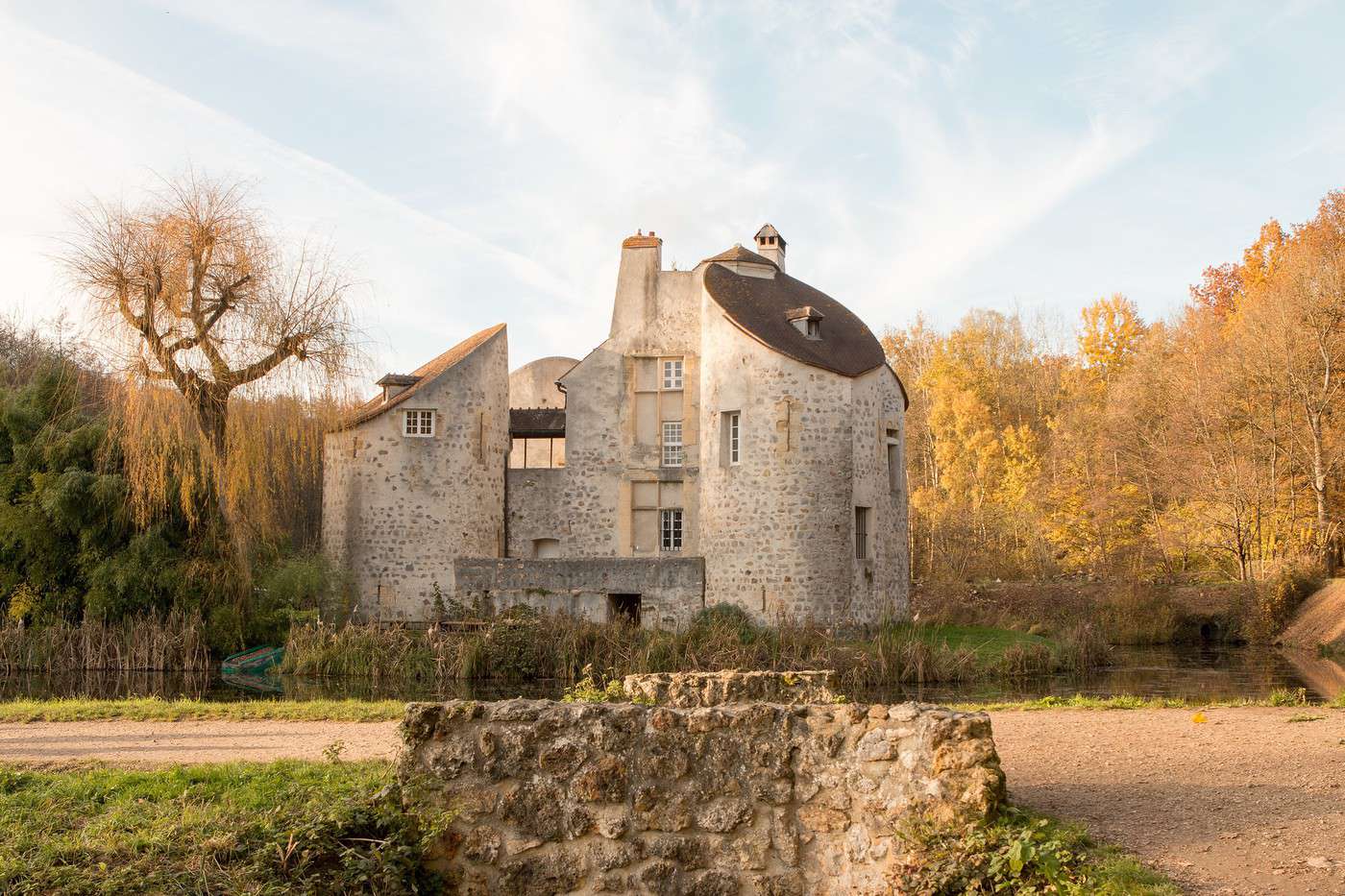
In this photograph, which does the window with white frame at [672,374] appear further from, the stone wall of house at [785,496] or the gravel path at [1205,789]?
the gravel path at [1205,789]

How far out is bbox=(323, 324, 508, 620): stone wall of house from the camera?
2536 centimetres

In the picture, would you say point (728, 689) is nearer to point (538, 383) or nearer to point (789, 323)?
point (789, 323)

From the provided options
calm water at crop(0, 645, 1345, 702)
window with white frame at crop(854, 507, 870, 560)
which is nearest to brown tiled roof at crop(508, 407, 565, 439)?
window with white frame at crop(854, 507, 870, 560)

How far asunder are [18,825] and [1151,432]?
1300 inches

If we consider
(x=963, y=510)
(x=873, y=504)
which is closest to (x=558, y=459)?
(x=873, y=504)

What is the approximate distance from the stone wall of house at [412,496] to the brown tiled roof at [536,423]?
233cm

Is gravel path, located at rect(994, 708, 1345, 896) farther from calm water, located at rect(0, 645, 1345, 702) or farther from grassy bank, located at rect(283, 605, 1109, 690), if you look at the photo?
grassy bank, located at rect(283, 605, 1109, 690)

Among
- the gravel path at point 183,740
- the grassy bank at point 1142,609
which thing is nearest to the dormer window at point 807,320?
the grassy bank at point 1142,609

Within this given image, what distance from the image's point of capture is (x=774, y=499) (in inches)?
955

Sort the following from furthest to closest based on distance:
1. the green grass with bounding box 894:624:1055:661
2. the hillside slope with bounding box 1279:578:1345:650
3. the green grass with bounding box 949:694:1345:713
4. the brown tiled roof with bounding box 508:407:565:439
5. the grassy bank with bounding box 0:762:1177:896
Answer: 1. the brown tiled roof with bounding box 508:407:565:439
2. the hillside slope with bounding box 1279:578:1345:650
3. the green grass with bounding box 894:624:1055:661
4. the green grass with bounding box 949:694:1345:713
5. the grassy bank with bounding box 0:762:1177:896

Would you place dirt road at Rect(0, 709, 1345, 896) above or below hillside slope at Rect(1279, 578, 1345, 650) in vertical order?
below

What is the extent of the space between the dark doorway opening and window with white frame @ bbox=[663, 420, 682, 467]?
11.9 ft

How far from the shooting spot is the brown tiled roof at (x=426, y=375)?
2553 cm

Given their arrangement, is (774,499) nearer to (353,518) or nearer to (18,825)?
(353,518)
